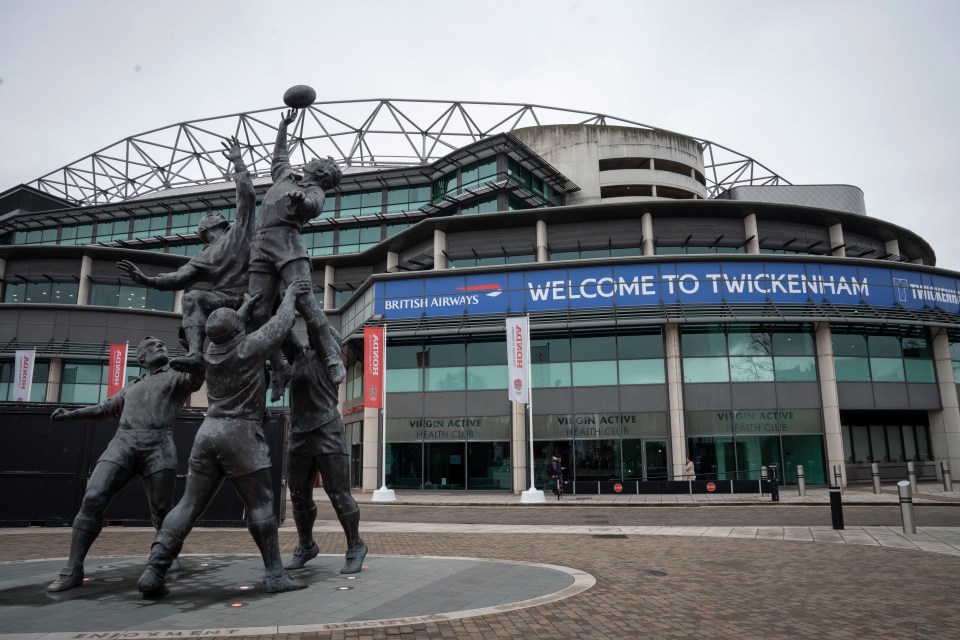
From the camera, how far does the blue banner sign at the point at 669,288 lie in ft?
97.5

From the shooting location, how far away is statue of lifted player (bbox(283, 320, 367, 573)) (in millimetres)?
7520

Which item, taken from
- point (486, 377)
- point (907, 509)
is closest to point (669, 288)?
point (486, 377)

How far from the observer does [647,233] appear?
3294 centimetres

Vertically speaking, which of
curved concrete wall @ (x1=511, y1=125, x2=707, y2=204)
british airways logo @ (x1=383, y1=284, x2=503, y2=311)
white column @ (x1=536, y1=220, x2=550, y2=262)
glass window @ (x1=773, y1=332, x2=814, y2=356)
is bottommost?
glass window @ (x1=773, y1=332, x2=814, y2=356)

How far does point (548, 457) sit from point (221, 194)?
33920mm

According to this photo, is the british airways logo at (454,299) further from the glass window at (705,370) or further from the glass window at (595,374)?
the glass window at (705,370)

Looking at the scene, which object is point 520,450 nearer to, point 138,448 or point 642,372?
point 642,372

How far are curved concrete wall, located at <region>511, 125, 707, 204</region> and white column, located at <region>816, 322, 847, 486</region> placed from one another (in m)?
16.9

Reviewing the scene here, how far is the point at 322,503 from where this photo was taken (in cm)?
2528

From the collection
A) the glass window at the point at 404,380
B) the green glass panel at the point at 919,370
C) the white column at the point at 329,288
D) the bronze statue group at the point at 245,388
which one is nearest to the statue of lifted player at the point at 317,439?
the bronze statue group at the point at 245,388

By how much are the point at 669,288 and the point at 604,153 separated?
1678cm

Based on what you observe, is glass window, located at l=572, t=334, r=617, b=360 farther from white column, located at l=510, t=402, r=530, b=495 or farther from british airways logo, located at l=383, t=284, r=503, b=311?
british airways logo, located at l=383, t=284, r=503, b=311

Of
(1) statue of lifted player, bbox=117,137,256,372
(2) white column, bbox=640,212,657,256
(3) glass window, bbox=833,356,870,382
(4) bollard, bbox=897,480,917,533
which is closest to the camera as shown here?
(1) statue of lifted player, bbox=117,137,256,372

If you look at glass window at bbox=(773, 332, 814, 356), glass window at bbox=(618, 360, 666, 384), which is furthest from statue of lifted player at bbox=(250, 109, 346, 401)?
glass window at bbox=(773, 332, 814, 356)
